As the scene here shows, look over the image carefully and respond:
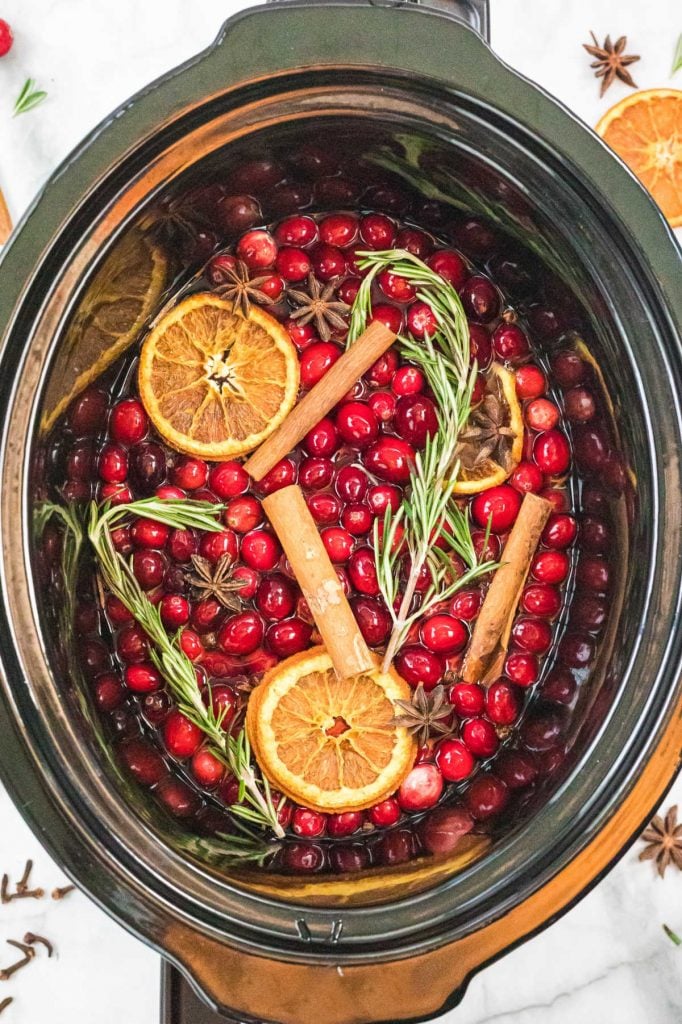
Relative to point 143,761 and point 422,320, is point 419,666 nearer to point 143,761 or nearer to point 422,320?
point 143,761

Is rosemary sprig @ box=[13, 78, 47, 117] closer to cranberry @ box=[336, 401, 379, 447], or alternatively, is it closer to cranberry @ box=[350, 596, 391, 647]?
cranberry @ box=[336, 401, 379, 447]

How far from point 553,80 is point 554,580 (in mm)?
927

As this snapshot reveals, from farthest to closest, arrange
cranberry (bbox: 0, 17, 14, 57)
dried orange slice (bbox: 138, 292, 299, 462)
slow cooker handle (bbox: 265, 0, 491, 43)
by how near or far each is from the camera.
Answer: cranberry (bbox: 0, 17, 14, 57)
dried orange slice (bbox: 138, 292, 299, 462)
slow cooker handle (bbox: 265, 0, 491, 43)

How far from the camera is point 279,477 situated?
1.46 metres

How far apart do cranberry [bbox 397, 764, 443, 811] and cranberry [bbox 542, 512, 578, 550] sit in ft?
1.37

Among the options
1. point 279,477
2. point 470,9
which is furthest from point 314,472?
point 470,9

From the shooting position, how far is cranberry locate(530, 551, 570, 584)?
1469 mm

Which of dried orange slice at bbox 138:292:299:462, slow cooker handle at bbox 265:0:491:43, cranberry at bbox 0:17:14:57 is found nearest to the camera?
slow cooker handle at bbox 265:0:491:43

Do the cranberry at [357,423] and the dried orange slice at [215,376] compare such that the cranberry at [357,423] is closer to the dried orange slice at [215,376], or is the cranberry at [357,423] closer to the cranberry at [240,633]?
the dried orange slice at [215,376]

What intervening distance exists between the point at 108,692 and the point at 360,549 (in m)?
0.46

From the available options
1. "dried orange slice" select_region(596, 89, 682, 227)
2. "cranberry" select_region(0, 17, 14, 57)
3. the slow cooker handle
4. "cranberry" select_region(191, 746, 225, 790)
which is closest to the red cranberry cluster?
"cranberry" select_region(191, 746, 225, 790)

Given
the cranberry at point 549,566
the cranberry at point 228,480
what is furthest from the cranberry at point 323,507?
the cranberry at point 549,566

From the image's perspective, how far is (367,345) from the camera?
1435mm

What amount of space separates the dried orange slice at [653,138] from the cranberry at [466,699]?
0.92m
